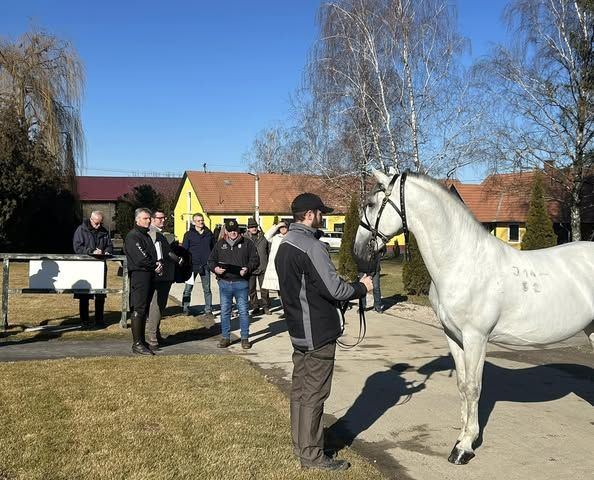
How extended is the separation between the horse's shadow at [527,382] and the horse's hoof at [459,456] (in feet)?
2.61

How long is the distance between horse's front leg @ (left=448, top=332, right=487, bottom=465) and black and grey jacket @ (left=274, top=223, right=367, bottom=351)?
38.2 inches

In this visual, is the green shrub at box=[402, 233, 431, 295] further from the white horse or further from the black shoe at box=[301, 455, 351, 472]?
the black shoe at box=[301, 455, 351, 472]

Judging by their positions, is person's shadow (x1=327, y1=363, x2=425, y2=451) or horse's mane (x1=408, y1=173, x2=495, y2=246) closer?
horse's mane (x1=408, y1=173, x2=495, y2=246)

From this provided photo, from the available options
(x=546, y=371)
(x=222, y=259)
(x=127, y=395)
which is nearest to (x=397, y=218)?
(x=127, y=395)

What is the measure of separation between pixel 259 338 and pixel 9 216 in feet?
64.2

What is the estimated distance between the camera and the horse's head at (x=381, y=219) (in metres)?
4.45

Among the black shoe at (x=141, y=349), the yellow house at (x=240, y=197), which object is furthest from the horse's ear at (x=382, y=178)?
the yellow house at (x=240, y=197)

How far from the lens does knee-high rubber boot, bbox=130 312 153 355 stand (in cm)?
822

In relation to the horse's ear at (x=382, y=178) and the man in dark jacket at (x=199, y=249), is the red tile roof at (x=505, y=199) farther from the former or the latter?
the horse's ear at (x=382, y=178)

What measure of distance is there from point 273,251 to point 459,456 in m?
7.33

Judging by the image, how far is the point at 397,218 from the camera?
445 centimetres

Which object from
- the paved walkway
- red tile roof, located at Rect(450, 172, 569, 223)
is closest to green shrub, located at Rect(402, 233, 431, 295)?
the paved walkway

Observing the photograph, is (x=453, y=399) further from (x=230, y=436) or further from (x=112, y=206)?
(x=112, y=206)

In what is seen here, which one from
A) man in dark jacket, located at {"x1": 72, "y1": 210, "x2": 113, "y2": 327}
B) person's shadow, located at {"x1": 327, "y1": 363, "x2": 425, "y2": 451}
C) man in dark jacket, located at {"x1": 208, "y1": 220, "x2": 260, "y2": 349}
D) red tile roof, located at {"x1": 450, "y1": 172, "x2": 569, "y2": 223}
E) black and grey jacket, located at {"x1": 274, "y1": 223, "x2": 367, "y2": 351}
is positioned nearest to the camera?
black and grey jacket, located at {"x1": 274, "y1": 223, "x2": 367, "y2": 351}
